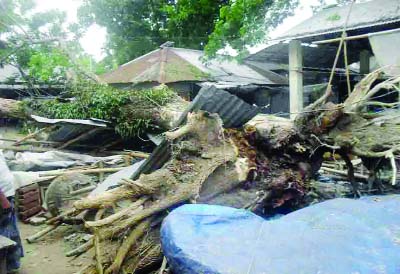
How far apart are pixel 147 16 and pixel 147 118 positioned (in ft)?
40.3

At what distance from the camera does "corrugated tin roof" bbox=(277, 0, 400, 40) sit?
25.7 ft

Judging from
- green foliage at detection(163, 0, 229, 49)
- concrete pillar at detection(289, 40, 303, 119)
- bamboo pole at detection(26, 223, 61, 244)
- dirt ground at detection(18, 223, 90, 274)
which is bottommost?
dirt ground at detection(18, 223, 90, 274)

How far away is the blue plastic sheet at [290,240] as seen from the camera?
2.34 meters

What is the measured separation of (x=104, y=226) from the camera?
3801 millimetres

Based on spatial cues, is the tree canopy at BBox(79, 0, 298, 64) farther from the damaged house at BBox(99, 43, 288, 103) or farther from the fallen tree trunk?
the fallen tree trunk

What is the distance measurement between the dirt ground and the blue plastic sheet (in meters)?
2.32

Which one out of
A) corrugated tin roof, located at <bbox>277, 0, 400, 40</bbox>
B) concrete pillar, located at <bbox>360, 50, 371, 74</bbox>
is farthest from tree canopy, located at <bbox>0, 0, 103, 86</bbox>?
concrete pillar, located at <bbox>360, 50, 371, 74</bbox>

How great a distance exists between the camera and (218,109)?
219 inches

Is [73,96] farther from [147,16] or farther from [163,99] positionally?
[147,16]

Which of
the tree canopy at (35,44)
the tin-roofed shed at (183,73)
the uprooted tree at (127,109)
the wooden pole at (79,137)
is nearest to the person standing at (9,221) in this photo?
the uprooted tree at (127,109)

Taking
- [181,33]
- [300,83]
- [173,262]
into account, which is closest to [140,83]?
[300,83]

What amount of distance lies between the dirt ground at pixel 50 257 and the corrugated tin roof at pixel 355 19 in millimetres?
6704

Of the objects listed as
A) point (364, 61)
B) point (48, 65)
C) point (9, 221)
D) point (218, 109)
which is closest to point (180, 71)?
point (48, 65)

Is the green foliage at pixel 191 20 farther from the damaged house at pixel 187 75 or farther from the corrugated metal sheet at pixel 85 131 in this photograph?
the corrugated metal sheet at pixel 85 131
